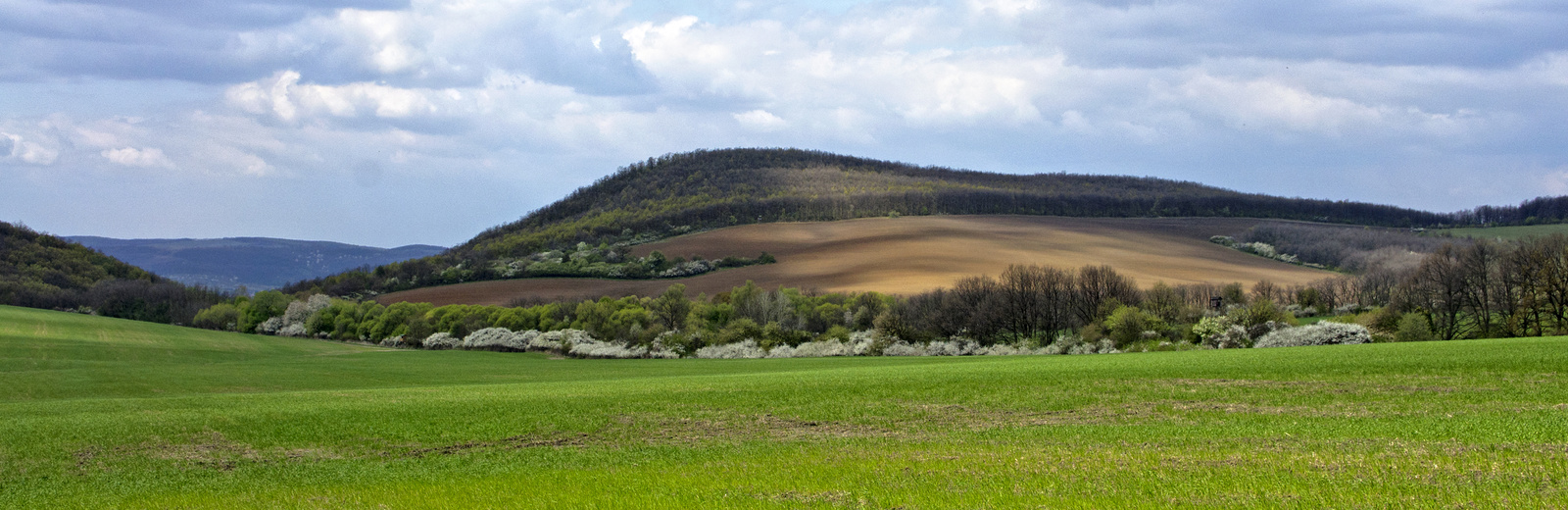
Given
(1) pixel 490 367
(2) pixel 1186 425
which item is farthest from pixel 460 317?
(2) pixel 1186 425

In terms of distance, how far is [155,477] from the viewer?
1736 cm

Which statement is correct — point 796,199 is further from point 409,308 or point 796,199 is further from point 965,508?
point 965,508

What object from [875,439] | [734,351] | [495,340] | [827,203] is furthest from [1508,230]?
[875,439]

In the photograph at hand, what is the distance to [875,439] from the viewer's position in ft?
61.6

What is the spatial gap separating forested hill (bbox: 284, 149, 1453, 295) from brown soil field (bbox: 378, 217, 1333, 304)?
14702 mm

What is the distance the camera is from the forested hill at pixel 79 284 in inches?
3949

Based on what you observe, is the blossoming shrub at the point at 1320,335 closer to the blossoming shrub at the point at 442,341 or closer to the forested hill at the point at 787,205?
the blossoming shrub at the point at 442,341

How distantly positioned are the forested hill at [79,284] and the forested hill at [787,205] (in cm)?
1852

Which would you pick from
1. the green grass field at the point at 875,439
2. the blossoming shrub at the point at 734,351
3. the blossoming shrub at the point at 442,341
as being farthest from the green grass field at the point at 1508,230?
the blossoming shrub at the point at 442,341

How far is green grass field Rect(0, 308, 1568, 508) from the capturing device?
38.8 ft

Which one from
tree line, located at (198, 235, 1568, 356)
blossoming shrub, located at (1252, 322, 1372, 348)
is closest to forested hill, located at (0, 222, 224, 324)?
tree line, located at (198, 235, 1568, 356)

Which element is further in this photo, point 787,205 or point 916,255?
point 787,205

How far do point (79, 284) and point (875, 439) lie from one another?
130 m

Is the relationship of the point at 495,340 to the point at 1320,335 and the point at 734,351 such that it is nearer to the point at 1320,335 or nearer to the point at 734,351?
the point at 734,351
